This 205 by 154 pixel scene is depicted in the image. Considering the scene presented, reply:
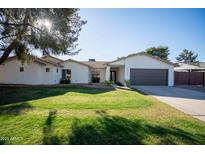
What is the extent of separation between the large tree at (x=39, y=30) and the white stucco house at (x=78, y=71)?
22.1 feet

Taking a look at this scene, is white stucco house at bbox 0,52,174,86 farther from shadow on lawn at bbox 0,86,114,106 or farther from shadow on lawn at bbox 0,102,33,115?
shadow on lawn at bbox 0,102,33,115

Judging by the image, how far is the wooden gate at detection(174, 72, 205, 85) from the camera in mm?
26031

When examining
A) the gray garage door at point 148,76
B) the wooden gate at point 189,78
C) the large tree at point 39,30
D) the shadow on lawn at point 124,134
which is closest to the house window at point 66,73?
the gray garage door at point 148,76

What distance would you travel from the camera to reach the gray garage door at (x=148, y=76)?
23328mm

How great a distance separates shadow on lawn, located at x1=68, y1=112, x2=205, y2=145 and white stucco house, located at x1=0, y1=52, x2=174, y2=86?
598 inches

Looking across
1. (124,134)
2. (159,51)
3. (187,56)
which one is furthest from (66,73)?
(187,56)

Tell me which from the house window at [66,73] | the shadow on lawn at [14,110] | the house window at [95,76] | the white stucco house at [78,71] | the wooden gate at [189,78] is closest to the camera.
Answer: the shadow on lawn at [14,110]

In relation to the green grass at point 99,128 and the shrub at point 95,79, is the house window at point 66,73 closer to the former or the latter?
the shrub at point 95,79

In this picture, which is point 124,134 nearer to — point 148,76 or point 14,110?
point 14,110

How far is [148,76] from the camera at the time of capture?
2348cm

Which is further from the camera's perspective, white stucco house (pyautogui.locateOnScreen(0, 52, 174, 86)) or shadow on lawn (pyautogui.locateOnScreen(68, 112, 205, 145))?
white stucco house (pyautogui.locateOnScreen(0, 52, 174, 86))

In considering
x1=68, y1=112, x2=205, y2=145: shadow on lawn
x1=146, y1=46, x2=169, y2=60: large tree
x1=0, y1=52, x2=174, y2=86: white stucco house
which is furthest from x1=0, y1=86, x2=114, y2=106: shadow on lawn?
x1=146, y1=46, x2=169, y2=60: large tree

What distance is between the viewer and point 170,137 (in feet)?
16.0
